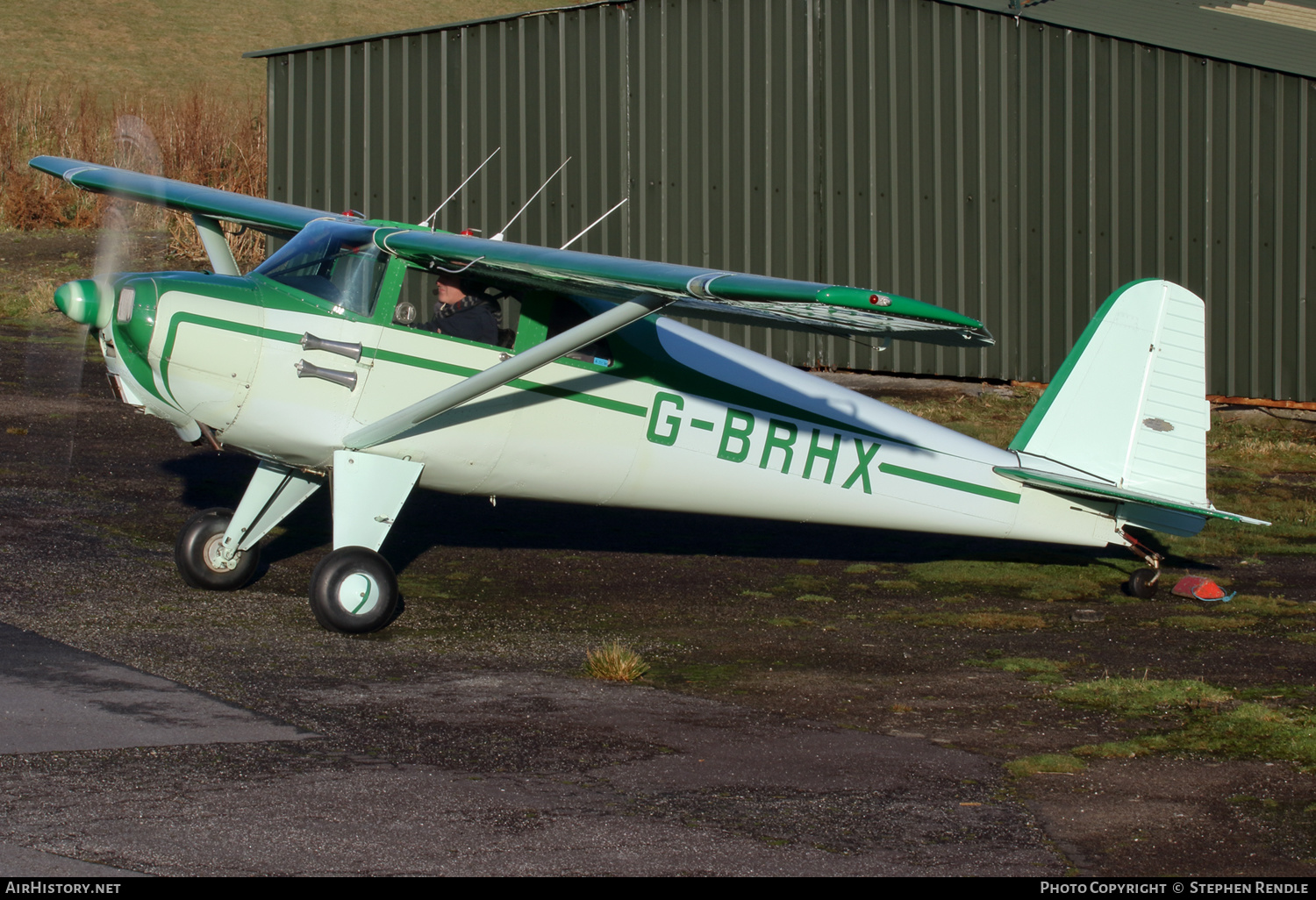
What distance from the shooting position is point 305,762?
5285 mm

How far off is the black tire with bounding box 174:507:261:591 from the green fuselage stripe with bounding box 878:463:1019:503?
4327 mm

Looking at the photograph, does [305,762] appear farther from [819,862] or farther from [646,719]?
[819,862]

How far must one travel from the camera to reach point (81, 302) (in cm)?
716

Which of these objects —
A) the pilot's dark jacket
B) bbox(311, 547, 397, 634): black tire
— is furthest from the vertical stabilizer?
bbox(311, 547, 397, 634): black tire

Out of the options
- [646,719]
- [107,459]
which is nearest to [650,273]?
[646,719]

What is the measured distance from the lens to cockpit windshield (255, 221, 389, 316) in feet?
25.2

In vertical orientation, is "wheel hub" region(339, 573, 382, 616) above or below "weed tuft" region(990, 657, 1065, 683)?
above

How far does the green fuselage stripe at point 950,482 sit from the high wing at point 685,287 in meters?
1.95

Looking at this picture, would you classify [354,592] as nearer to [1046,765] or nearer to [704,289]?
[704,289]

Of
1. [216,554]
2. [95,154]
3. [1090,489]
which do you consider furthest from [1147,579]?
[95,154]

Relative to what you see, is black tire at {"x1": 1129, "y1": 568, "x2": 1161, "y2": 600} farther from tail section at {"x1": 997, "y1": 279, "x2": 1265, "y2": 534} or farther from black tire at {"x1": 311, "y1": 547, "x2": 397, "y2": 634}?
black tire at {"x1": 311, "y1": 547, "x2": 397, "y2": 634}

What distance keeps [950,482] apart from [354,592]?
4.08 m

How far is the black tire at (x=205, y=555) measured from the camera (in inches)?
328
